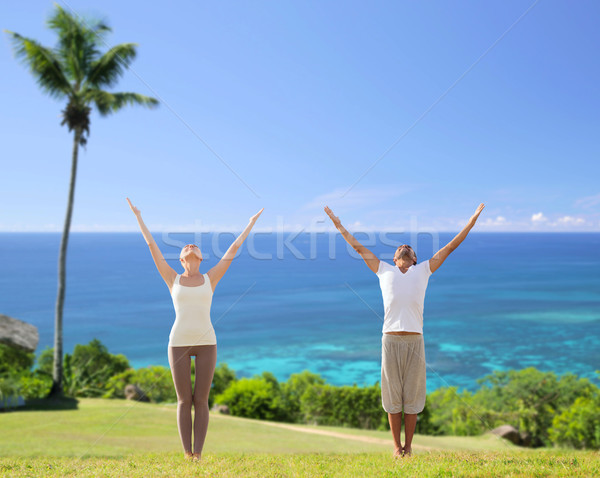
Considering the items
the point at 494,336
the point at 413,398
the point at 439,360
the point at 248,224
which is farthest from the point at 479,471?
the point at 494,336

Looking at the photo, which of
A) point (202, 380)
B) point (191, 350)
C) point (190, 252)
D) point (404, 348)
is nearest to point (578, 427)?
point (404, 348)

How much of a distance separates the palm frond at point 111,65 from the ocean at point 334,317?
44.1 feet

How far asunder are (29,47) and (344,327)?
80.3m

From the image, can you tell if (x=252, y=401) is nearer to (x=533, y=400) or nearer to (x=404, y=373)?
(x=533, y=400)

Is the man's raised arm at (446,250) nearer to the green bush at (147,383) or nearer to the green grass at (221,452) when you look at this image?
the green grass at (221,452)

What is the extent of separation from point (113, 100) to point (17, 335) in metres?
10.2

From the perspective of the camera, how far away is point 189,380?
545cm

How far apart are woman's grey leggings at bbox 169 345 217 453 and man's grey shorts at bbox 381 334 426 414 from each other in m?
1.99

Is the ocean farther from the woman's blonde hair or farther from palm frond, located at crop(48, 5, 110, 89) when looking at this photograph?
the woman's blonde hair

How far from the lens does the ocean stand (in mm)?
69562

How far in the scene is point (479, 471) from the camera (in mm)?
5094

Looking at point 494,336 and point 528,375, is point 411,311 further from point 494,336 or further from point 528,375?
point 494,336

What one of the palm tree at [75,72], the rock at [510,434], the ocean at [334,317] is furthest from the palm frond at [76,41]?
the rock at [510,434]

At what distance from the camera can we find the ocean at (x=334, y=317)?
228 feet
